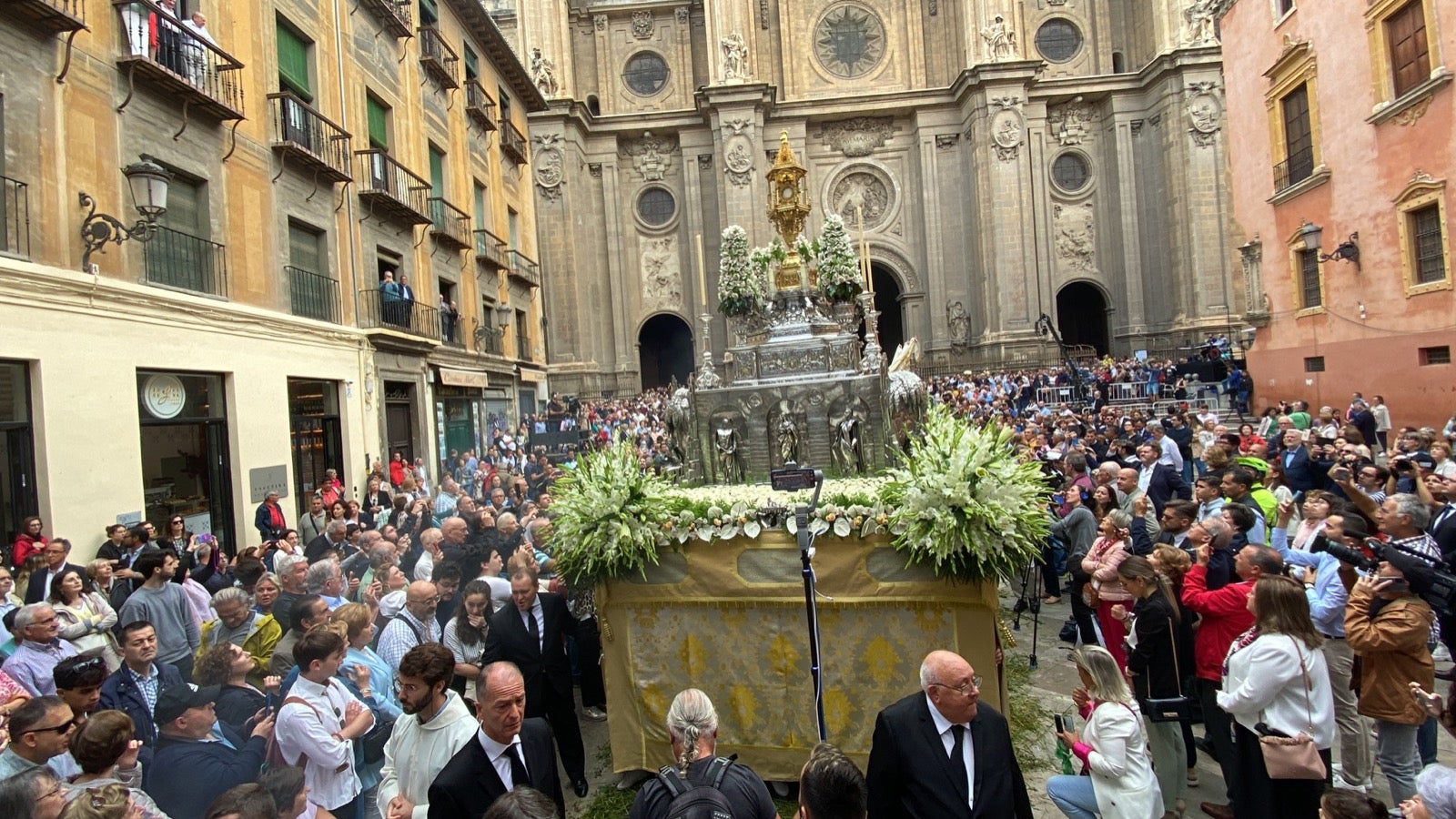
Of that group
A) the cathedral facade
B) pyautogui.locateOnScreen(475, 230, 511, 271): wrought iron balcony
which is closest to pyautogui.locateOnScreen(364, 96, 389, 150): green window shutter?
pyautogui.locateOnScreen(475, 230, 511, 271): wrought iron balcony

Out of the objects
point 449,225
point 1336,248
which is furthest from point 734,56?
point 1336,248

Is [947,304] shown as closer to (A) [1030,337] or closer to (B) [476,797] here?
(A) [1030,337]

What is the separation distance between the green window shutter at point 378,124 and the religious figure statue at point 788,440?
12.4 metres

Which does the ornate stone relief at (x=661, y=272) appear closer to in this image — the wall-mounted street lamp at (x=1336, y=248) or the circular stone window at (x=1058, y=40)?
the circular stone window at (x=1058, y=40)

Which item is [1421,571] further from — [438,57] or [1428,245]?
[438,57]

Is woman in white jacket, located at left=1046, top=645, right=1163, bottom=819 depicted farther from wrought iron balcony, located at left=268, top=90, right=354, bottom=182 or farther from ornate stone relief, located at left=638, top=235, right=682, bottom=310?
ornate stone relief, located at left=638, top=235, right=682, bottom=310

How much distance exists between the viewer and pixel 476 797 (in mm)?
3408

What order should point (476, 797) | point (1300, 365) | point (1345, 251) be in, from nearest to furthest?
point (476, 797) < point (1345, 251) < point (1300, 365)

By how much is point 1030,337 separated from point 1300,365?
15.8m

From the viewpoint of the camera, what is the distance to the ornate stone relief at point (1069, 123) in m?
37.0

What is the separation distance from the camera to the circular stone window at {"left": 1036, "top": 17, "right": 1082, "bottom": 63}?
123 ft

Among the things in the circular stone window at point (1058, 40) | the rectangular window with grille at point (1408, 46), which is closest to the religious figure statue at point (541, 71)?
the circular stone window at point (1058, 40)

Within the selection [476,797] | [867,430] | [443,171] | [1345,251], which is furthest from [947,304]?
[476,797]

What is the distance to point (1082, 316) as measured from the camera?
39.9 metres
